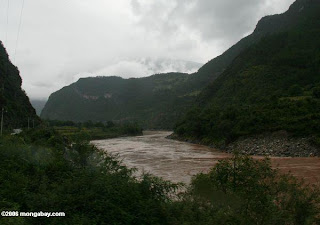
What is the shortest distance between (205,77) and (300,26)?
300ft

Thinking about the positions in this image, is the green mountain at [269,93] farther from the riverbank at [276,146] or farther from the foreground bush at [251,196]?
the foreground bush at [251,196]

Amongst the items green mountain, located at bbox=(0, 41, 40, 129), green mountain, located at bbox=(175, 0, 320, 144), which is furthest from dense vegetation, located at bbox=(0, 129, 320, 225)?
green mountain, located at bbox=(0, 41, 40, 129)

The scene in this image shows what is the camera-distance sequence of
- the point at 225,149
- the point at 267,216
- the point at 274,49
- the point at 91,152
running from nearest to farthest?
1. the point at 267,216
2. the point at 91,152
3. the point at 225,149
4. the point at 274,49

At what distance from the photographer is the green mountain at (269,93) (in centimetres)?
4853

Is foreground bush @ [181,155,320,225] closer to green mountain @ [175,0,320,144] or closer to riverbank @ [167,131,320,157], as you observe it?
riverbank @ [167,131,320,157]

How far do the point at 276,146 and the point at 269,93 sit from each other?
35.4 m

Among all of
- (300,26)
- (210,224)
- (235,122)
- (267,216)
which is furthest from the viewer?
(300,26)

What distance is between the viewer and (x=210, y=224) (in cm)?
711

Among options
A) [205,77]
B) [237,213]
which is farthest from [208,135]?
[205,77]

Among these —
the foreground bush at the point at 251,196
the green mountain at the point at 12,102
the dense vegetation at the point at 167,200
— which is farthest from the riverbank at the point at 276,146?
the green mountain at the point at 12,102

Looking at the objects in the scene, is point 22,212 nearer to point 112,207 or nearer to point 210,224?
point 112,207

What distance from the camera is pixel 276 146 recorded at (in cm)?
4244

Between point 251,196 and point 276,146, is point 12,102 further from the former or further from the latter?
point 251,196

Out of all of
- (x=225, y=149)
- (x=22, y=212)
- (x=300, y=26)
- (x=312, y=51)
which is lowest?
(x=225, y=149)
